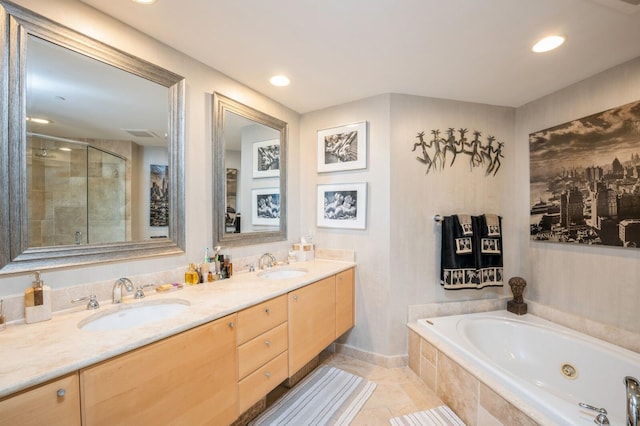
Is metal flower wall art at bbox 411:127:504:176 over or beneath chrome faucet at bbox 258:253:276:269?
over

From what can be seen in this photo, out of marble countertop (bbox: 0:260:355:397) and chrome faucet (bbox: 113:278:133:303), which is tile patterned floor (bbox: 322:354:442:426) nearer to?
marble countertop (bbox: 0:260:355:397)

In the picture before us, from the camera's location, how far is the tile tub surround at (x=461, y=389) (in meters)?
1.44

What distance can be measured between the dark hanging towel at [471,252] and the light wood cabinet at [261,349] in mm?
1531

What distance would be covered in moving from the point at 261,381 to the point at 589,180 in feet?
9.00

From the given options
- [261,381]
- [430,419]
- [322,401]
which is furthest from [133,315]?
[430,419]

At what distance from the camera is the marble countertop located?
2.61ft

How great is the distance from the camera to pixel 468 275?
239cm

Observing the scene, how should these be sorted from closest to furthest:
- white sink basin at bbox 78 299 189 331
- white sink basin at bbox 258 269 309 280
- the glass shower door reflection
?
white sink basin at bbox 78 299 189 331
the glass shower door reflection
white sink basin at bbox 258 269 309 280

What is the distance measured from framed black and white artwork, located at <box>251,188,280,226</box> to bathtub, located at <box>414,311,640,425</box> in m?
1.61

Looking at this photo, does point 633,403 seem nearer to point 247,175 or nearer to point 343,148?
point 343,148

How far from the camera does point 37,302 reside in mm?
1125

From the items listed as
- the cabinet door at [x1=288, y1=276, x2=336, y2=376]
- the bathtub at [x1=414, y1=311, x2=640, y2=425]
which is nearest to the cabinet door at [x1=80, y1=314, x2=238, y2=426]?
the cabinet door at [x1=288, y1=276, x2=336, y2=376]

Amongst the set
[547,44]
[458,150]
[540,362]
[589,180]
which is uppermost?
[547,44]

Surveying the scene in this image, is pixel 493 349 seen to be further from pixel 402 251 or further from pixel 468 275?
pixel 402 251
